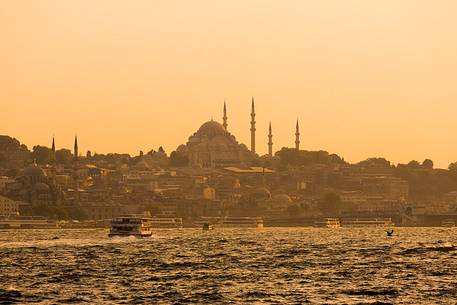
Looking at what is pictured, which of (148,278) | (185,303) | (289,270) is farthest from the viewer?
(289,270)

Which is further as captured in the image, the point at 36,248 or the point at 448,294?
the point at 36,248

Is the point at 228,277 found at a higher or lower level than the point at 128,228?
lower

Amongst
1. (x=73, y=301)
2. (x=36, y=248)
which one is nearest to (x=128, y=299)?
(x=73, y=301)

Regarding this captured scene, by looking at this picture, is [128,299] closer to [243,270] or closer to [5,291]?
[5,291]

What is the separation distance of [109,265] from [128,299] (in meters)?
26.4

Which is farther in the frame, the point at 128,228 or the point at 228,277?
the point at 128,228

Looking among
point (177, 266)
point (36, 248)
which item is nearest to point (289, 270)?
point (177, 266)

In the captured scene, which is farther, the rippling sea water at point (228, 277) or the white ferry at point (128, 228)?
the white ferry at point (128, 228)

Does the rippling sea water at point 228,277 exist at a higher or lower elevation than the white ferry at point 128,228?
lower

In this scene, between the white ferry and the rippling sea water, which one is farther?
the white ferry

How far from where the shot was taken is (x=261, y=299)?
6244 centimetres

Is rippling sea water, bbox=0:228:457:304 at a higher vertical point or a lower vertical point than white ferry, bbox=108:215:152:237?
lower

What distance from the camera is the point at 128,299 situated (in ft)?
205

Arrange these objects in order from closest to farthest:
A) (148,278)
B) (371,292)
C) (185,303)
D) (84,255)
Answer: (185,303), (371,292), (148,278), (84,255)
